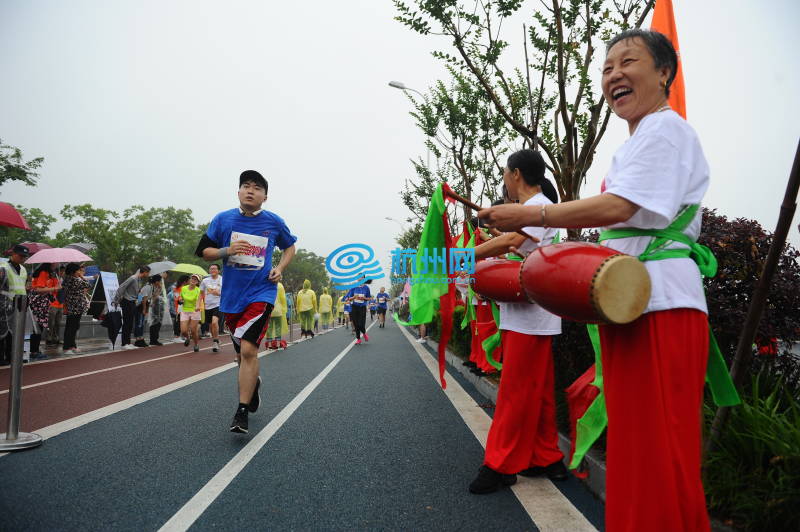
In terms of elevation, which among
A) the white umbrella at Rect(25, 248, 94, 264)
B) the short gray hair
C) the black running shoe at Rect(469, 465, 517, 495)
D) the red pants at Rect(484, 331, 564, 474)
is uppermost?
the short gray hair

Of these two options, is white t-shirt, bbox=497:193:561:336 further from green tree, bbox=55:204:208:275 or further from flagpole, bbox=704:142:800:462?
green tree, bbox=55:204:208:275

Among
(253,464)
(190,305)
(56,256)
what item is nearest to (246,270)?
(253,464)

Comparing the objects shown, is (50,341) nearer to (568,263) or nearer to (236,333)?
(236,333)

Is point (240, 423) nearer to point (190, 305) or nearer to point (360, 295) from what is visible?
point (190, 305)

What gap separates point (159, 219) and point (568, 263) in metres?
50.4

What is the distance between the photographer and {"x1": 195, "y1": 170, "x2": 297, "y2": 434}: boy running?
404 centimetres

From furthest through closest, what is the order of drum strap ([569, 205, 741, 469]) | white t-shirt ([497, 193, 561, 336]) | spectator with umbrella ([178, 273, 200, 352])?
spectator with umbrella ([178, 273, 200, 352]) → white t-shirt ([497, 193, 561, 336]) → drum strap ([569, 205, 741, 469])

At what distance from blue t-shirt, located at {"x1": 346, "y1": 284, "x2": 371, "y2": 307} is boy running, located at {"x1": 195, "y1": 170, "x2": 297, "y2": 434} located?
10.2 metres

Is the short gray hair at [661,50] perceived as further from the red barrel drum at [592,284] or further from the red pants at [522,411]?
the red pants at [522,411]

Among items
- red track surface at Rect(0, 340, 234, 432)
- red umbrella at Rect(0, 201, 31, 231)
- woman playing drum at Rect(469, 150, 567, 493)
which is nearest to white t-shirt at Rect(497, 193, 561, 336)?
woman playing drum at Rect(469, 150, 567, 493)

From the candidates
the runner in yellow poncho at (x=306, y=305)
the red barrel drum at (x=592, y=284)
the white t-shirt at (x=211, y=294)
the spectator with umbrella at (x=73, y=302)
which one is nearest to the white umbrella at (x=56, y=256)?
the spectator with umbrella at (x=73, y=302)

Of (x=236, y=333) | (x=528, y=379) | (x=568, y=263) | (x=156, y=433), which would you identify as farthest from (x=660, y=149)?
(x=156, y=433)

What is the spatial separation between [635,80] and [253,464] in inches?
121

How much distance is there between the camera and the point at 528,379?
2.80m
